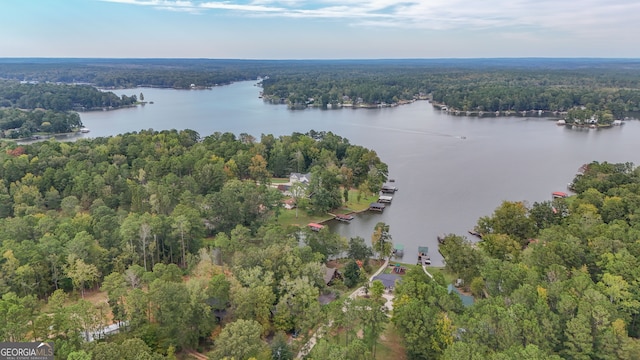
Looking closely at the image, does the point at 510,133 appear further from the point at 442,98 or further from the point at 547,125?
the point at 442,98

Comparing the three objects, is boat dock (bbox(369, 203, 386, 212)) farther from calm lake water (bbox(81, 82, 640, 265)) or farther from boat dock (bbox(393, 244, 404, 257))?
boat dock (bbox(393, 244, 404, 257))

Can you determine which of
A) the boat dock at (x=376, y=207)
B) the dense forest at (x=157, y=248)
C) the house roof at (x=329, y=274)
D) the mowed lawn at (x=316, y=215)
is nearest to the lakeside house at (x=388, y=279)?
the house roof at (x=329, y=274)

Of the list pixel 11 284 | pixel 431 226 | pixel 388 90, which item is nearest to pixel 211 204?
pixel 11 284

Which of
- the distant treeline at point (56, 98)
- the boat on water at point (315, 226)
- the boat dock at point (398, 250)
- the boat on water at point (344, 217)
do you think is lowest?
the boat dock at point (398, 250)

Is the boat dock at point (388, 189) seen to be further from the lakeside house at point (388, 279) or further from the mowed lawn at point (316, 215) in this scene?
the lakeside house at point (388, 279)

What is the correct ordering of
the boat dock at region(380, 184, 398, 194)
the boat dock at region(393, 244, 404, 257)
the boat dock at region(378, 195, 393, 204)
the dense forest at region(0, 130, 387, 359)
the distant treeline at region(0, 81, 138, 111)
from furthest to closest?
the distant treeline at region(0, 81, 138, 111)
the boat dock at region(380, 184, 398, 194)
the boat dock at region(378, 195, 393, 204)
the boat dock at region(393, 244, 404, 257)
the dense forest at region(0, 130, 387, 359)

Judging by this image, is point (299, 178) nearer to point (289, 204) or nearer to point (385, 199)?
point (289, 204)

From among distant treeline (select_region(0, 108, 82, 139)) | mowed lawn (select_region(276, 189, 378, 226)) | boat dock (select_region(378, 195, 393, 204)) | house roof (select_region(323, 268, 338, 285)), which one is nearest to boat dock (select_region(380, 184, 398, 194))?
boat dock (select_region(378, 195, 393, 204))

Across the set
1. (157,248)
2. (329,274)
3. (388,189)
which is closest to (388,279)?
(329,274)
